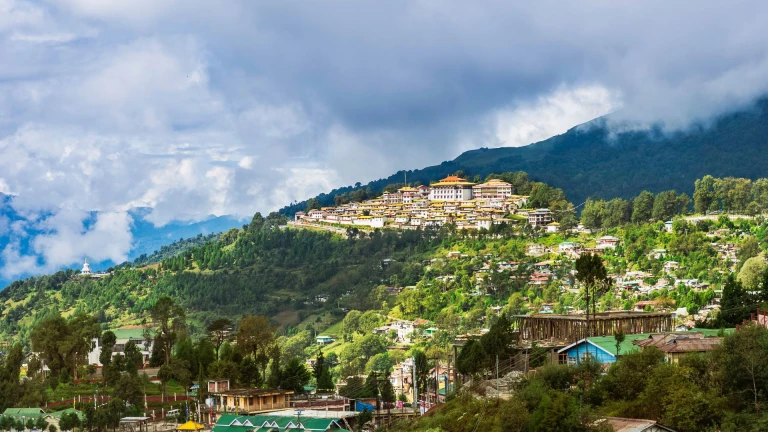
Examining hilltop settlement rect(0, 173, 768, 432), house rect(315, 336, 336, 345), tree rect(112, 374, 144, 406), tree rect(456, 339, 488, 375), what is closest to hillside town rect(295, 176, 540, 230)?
hilltop settlement rect(0, 173, 768, 432)

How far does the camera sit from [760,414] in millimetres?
24375

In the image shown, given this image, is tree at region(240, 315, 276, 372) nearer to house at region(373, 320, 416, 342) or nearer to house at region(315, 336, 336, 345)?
house at region(373, 320, 416, 342)

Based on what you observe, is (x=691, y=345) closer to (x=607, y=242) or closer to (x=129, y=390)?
(x=129, y=390)

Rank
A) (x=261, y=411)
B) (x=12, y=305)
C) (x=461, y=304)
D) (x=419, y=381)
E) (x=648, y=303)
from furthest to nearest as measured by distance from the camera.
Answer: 1. (x=12, y=305)
2. (x=461, y=304)
3. (x=648, y=303)
4. (x=419, y=381)
5. (x=261, y=411)

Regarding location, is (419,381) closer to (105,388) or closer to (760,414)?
(105,388)

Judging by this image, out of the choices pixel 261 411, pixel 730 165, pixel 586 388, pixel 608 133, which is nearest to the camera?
pixel 586 388

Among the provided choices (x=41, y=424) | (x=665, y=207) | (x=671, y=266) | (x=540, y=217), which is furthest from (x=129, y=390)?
(x=540, y=217)

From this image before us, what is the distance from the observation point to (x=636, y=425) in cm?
2486

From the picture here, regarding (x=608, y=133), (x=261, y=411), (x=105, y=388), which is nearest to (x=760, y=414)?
(x=261, y=411)

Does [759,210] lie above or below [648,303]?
above

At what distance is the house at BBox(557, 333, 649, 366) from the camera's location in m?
32.6

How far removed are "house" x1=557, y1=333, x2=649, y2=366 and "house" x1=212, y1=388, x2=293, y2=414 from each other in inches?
462

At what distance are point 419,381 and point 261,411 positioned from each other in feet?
29.1

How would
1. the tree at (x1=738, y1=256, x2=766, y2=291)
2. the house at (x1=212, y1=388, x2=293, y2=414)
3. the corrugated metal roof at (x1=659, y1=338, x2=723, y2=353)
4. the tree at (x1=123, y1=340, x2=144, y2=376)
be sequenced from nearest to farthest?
the corrugated metal roof at (x1=659, y1=338, x2=723, y2=353), the house at (x1=212, y1=388, x2=293, y2=414), the tree at (x1=123, y1=340, x2=144, y2=376), the tree at (x1=738, y1=256, x2=766, y2=291)
